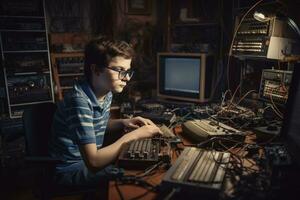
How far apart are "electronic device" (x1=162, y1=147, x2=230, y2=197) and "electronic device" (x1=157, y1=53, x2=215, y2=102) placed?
3.97 feet

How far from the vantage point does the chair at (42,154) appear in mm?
1341

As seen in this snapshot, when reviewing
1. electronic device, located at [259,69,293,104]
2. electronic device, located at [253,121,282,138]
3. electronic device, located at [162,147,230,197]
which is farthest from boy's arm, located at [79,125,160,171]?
electronic device, located at [259,69,293,104]

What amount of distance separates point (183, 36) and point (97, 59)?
1640 mm

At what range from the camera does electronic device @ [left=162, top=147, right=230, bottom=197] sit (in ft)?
2.87

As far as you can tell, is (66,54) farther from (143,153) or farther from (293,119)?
(293,119)

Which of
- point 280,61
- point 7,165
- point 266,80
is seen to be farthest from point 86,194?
point 7,165

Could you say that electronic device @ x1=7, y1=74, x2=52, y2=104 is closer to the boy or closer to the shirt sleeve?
the boy

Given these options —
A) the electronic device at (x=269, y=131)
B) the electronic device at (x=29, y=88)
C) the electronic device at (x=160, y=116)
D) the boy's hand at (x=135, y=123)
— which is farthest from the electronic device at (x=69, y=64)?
the electronic device at (x=269, y=131)

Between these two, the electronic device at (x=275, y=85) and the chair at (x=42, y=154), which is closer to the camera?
the chair at (x=42, y=154)

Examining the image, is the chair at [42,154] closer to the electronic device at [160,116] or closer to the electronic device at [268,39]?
the electronic device at [160,116]

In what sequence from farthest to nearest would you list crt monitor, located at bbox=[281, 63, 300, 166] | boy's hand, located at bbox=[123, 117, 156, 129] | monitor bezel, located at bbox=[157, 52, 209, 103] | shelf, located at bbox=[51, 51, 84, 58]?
shelf, located at bbox=[51, 51, 84, 58]
monitor bezel, located at bbox=[157, 52, 209, 103]
boy's hand, located at bbox=[123, 117, 156, 129]
crt monitor, located at bbox=[281, 63, 300, 166]

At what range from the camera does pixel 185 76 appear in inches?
94.5

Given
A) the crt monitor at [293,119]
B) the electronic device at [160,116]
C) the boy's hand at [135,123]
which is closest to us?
the crt monitor at [293,119]

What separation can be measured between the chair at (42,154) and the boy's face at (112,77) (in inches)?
14.5
